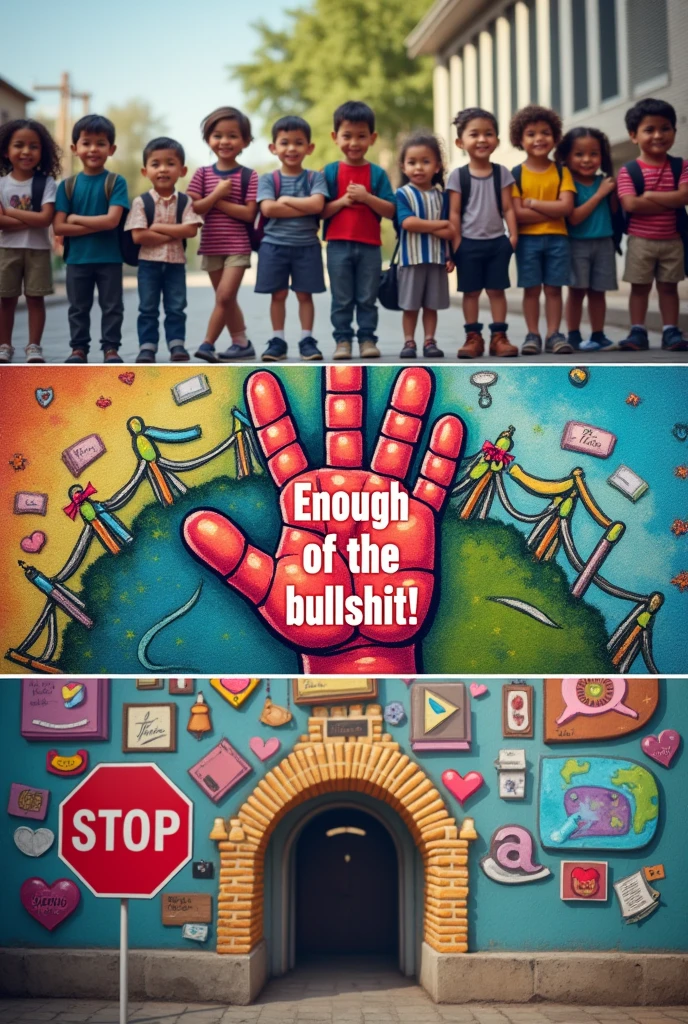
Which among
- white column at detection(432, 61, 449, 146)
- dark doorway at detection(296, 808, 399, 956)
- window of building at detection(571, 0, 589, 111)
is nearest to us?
dark doorway at detection(296, 808, 399, 956)

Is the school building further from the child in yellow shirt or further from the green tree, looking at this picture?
Answer: the green tree

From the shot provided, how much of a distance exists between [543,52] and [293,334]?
10906 millimetres

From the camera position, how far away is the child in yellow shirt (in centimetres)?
821

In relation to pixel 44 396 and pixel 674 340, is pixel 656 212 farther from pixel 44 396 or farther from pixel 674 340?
pixel 44 396

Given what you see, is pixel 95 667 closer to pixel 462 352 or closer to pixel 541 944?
pixel 462 352

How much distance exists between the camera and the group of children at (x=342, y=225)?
7977 millimetres

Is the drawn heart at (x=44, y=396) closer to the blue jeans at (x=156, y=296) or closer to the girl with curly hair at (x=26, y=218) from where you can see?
the girl with curly hair at (x=26, y=218)

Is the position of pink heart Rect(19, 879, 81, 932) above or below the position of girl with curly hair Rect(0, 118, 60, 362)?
below

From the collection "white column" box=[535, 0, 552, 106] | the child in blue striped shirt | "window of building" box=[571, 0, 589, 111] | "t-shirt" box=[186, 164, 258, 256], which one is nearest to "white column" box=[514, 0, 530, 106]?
"white column" box=[535, 0, 552, 106]

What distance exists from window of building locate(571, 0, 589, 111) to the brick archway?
10418 mm

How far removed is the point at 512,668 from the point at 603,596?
764 mm

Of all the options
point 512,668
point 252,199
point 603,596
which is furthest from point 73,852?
point 252,199

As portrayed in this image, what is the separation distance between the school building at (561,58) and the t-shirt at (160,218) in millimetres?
6233

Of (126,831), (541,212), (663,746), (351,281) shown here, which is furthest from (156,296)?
(663,746)
